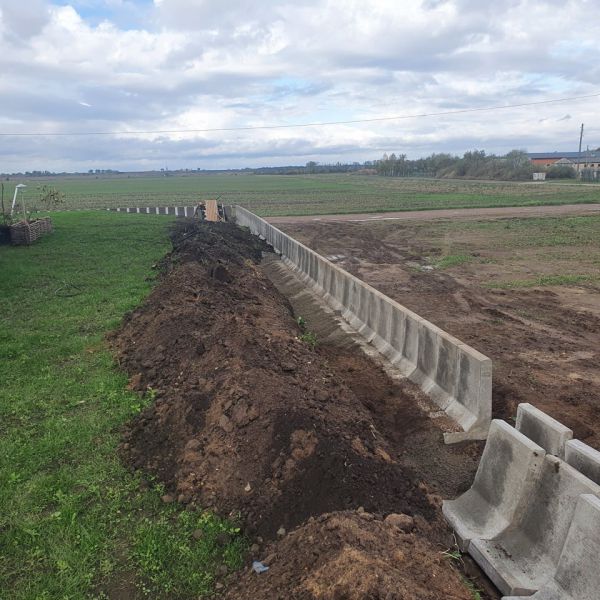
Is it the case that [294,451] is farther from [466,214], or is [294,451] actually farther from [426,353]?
[466,214]

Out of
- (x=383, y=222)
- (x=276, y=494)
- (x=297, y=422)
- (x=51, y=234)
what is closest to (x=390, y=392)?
(x=297, y=422)

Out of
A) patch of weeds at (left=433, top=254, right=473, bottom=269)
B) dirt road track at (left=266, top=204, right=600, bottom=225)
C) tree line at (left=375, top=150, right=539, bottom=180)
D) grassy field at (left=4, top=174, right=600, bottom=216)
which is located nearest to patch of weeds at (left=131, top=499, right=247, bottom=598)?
patch of weeds at (left=433, top=254, right=473, bottom=269)

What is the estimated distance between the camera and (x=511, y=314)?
12102 mm

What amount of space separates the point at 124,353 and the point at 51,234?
17446 millimetres

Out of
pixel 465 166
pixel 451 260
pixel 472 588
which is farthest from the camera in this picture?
pixel 465 166

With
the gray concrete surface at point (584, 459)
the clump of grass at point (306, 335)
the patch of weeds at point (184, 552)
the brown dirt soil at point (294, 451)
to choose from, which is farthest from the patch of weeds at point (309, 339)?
the gray concrete surface at point (584, 459)

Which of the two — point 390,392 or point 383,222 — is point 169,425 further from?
point 383,222

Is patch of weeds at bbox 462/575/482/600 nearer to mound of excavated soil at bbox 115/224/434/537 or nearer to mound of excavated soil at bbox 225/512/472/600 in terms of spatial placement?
mound of excavated soil at bbox 225/512/472/600

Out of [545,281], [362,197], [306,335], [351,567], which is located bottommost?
[362,197]

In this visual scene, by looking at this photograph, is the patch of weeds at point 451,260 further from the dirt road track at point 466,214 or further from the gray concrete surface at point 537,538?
the dirt road track at point 466,214

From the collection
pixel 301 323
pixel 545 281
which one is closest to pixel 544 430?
pixel 301 323

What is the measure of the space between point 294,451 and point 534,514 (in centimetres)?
198

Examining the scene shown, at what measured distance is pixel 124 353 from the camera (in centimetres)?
920

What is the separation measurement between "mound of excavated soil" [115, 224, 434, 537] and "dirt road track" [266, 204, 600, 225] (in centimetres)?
2748
